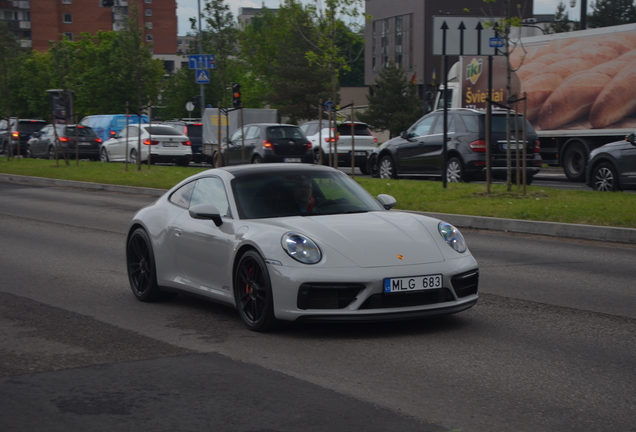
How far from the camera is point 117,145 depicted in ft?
116

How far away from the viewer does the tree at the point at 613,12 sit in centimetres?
8350

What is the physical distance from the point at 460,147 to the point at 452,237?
46.4ft

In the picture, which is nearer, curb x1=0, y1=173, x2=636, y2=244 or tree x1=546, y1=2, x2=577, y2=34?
curb x1=0, y1=173, x2=636, y2=244

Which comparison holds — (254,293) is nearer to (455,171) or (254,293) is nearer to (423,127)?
(455,171)

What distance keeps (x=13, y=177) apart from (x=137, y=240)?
71.2ft

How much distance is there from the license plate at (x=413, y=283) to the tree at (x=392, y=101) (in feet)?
203

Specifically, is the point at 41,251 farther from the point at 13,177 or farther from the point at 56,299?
the point at 13,177

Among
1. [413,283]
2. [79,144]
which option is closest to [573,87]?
[413,283]

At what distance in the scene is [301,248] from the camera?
6.39 metres

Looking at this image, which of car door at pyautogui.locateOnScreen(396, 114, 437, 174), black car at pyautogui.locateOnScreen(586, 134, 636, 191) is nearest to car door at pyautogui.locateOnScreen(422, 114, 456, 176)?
car door at pyautogui.locateOnScreen(396, 114, 437, 174)

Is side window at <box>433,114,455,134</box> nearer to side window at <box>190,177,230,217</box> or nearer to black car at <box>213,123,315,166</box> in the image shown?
black car at <box>213,123,315,166</box>

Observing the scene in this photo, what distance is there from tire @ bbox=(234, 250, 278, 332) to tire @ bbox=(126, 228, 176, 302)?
1.44 metres

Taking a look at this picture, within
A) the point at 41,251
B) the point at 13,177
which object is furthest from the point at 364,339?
the point at 13,177

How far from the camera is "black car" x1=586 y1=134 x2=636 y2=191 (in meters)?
17.7
